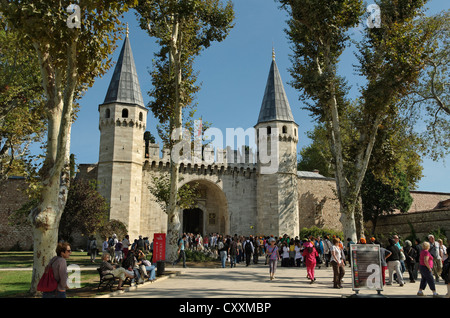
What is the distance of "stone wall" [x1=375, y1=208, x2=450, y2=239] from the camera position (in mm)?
27562

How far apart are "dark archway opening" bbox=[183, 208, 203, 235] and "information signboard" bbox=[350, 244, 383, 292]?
84.8ft

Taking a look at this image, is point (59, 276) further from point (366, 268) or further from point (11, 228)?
point (11, 228)

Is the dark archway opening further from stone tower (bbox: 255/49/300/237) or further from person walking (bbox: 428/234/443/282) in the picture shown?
person walking (bbox: 428/234/443/282)

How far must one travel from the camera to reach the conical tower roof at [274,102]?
3303 cm

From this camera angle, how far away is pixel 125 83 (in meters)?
30.6

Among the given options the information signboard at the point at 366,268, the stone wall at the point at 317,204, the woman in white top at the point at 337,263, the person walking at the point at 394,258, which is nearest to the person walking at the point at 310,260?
the woman in white top at the point at 337,263

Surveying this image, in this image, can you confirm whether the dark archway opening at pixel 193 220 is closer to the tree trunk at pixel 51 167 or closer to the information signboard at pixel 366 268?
the tree trunk at pixel 51 167

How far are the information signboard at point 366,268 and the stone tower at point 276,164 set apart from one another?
21.0 m

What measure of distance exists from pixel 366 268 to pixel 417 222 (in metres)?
23.9

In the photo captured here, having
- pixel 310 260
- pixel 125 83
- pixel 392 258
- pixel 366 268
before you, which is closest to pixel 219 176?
pixel 125 83

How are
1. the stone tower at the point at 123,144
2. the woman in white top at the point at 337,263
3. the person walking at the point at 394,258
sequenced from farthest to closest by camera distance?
the stone tower at the point at 123,144 < the person walking at the point at 394,258 < the woman in white top at the point at 337,263

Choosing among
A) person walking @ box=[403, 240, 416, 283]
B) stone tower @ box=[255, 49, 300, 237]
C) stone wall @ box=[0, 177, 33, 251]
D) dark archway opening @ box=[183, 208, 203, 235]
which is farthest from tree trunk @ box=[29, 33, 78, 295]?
dark archway opening @ box=[183, 208, 203, 235]
